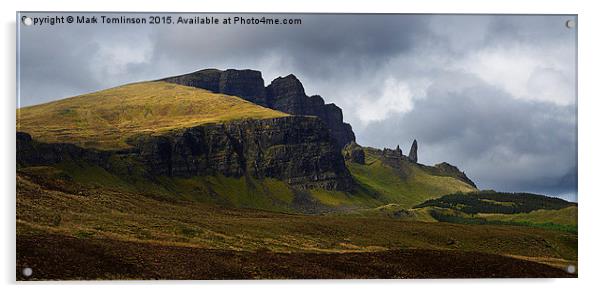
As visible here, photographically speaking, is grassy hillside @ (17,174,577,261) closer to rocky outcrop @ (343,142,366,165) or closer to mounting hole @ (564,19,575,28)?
rocky outcrop @ (343,142,366,165)

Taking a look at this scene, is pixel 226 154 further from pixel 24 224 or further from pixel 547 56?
pixel 547 56

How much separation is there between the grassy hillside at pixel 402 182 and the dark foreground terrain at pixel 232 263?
1.82 metres

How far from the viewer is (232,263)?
1480cm

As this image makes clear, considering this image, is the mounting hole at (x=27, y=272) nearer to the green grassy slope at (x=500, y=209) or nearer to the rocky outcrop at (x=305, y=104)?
the rocky outcrop at (x=305, y=104)

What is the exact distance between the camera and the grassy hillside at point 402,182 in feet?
54.6

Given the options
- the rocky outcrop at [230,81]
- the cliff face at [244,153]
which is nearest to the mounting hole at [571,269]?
the cliff face at [244,153]

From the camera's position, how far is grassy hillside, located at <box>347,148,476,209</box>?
656 inches

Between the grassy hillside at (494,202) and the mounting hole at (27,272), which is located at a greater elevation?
the grassy hillside at (494,202)

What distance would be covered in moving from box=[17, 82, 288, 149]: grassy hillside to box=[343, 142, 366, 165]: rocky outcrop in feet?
7.10

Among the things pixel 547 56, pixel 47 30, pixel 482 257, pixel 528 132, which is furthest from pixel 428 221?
pixel 47 30

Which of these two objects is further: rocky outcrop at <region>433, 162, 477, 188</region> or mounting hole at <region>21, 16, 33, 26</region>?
rocky outcrop at <region>433, 162, 477, 188</region>

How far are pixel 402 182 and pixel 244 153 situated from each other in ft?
15.4

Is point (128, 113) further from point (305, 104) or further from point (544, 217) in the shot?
point (544, 217)

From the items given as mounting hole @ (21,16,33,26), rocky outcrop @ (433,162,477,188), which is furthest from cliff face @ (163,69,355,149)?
mounting hole @ (21,16,33,26)
